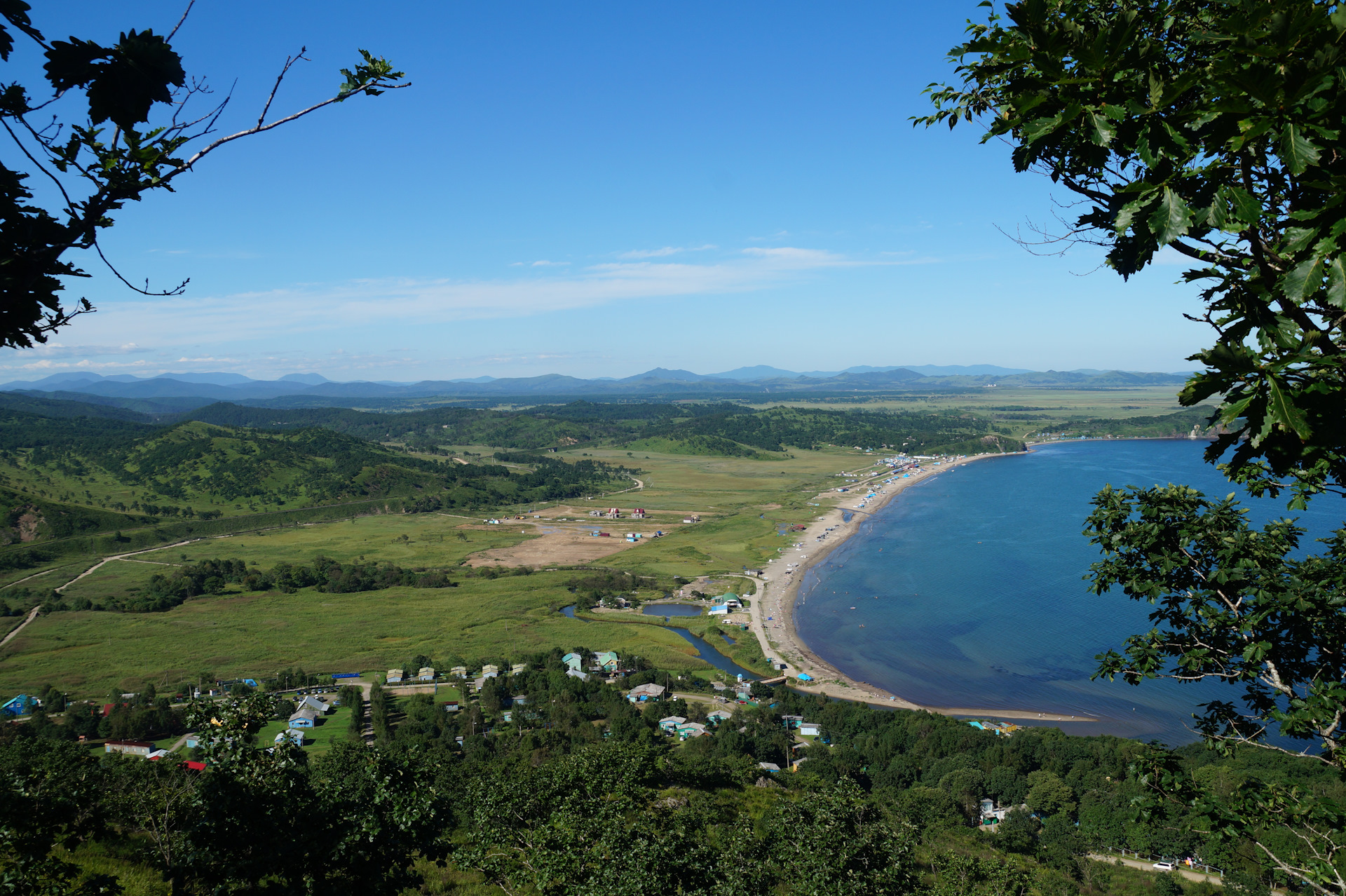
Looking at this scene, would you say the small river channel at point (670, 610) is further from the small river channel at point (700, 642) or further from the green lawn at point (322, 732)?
the green lawn at point (322, 732)

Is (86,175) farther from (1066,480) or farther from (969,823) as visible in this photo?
(1066,480)

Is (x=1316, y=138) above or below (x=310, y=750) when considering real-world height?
above

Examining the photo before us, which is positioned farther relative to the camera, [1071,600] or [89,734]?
[1071,600]

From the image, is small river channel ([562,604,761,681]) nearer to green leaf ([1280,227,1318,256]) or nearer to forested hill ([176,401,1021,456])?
green leaf ([1280,227,1318,256])

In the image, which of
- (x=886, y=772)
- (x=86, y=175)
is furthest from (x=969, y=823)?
(x=86, y=175)

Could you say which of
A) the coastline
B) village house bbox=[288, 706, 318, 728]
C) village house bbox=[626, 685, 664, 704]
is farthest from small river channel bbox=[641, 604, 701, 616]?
village house bbox=[288, 706, 318, 728]

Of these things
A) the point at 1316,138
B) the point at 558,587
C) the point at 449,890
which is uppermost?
the point at 1316,138

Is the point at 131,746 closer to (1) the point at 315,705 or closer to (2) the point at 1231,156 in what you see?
(1) the point at 315,705
